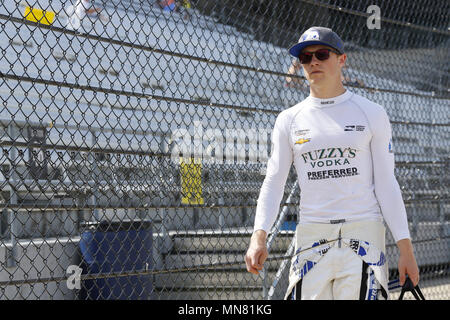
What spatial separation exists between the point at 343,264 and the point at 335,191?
299mm

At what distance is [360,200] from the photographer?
9.37ft

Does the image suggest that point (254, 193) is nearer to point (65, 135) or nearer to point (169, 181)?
point (169, 181)

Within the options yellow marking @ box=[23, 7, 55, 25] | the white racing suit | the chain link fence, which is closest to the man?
the white racing suit

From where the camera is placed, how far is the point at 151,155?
399 centimetres

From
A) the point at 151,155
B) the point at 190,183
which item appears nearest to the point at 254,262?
the point at 151,155

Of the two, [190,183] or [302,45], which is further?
[190,183]

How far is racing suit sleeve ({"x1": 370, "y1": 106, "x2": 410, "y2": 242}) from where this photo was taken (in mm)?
2812

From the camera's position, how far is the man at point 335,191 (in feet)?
9.18

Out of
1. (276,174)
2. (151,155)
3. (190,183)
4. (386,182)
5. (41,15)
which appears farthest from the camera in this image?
(190,183)

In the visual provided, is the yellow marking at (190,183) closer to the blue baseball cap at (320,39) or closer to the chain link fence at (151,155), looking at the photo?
the chain link fence at (151,155)

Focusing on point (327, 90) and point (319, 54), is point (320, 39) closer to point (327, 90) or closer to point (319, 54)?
point (319, 54)

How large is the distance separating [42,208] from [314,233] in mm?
1545

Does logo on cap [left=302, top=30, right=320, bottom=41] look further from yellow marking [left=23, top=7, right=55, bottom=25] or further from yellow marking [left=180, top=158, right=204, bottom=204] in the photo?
yellow marking [left=180, top=158, right=204, bottom=204]
